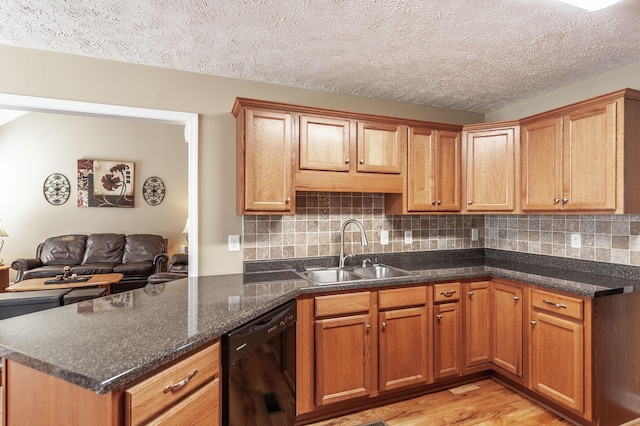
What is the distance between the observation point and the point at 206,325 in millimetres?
1410

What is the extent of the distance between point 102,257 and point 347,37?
554cm

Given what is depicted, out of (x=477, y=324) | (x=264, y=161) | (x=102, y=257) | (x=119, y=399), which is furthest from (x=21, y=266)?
(x=477, y=324)

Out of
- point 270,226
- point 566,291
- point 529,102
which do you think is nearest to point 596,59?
point 529,102

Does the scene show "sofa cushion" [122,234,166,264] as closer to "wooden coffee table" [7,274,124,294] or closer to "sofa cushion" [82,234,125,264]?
"sofa cushion" [82,234,125,264]

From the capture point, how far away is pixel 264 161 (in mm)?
2336

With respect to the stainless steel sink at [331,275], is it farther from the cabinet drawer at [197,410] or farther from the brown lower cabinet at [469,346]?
the cabinet drawer at [197,410]

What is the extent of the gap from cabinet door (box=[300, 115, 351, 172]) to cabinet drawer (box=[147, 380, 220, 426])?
153 centimetres

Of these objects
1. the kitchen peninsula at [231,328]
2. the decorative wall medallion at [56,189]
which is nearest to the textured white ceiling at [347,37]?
the kitchen peninsula at [231,328]

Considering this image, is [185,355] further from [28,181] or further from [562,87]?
[28,181]

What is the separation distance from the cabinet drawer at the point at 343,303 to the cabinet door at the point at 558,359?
3.90 feet

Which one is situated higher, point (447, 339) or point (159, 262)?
point (159, 262)

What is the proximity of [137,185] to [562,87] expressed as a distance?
6.40 meters

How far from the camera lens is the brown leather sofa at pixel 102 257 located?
501cm

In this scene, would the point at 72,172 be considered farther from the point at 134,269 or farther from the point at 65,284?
the point at 65,284
